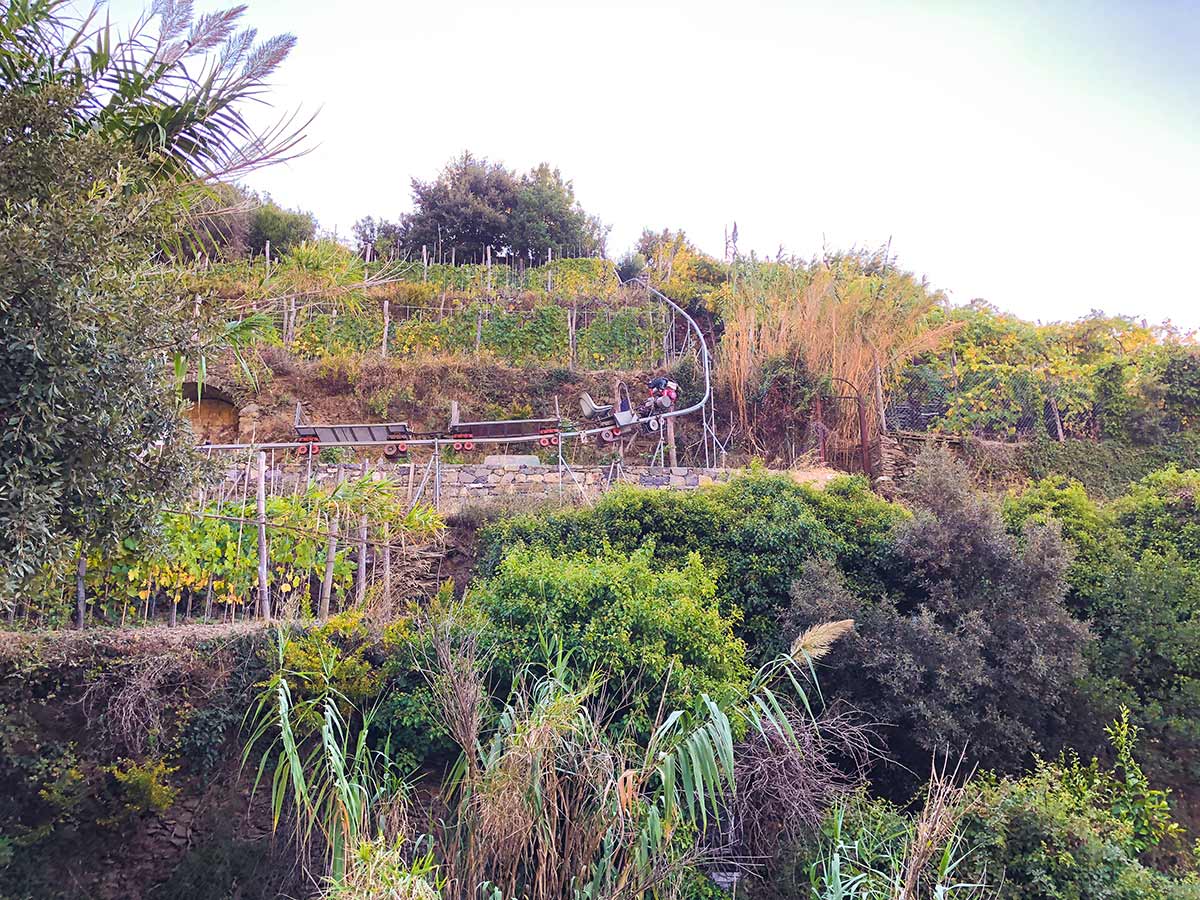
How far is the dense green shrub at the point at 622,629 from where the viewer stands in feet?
22.3

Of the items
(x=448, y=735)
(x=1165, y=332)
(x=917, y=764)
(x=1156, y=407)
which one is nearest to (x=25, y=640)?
(x=448, y=735)

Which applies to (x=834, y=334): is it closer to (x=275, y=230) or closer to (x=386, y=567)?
(x=386, y=567)

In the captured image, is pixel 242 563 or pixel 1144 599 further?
pixel 1144 599

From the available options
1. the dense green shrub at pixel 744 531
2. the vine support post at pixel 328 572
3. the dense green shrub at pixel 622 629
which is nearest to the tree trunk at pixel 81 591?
the vine support post at pixel 328 572

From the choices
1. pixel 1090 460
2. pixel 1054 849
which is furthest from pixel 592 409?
pixel 1054 849

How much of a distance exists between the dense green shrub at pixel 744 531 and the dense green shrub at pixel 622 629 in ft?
4.18

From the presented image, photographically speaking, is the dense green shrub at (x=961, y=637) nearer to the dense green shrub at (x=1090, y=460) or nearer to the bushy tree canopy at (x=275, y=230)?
the dense green shrub at (x=1090, y=460)

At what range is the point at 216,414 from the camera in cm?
1603

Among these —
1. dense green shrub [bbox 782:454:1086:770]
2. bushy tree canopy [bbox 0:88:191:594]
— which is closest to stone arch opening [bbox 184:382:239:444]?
bushy tree canopy [bbox 0:88:191:594]

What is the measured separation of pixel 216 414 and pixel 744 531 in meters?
11.0

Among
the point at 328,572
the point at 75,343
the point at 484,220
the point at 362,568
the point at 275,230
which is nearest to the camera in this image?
the point at 75,343

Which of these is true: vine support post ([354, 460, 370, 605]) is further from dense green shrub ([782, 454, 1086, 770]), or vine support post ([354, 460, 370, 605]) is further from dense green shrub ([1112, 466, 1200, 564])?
dense green shrub ([1112, 466, 1200, 564])

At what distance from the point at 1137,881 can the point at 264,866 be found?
6.30 meters

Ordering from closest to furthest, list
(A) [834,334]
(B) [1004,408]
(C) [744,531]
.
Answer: (C) [744,531]
(A) [834,334]
(B) [1004,408]
